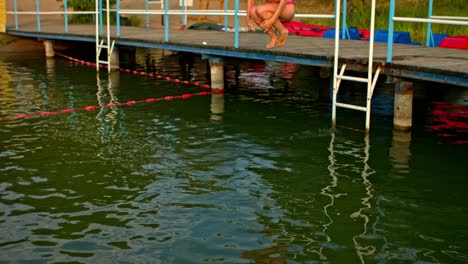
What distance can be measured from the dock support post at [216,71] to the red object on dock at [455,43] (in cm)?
484

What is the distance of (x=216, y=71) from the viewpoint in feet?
51.5

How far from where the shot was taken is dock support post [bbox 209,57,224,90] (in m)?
15.5

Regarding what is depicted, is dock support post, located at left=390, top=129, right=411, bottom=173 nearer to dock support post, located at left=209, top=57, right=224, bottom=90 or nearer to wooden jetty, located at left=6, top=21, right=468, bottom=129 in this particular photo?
wooden jetty, located at left=6, top=21, right=468, bottom=129

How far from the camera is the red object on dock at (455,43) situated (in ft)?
46.4

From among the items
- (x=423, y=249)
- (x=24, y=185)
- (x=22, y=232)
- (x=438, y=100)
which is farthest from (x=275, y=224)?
(x=438, y=100)

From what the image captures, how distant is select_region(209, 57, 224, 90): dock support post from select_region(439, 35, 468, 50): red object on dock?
484 cm

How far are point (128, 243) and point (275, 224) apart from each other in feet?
4.99

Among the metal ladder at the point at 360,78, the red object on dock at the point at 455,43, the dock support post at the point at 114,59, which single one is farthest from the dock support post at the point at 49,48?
the metal ladder at the point at 360,78

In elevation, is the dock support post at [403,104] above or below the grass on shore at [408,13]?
below

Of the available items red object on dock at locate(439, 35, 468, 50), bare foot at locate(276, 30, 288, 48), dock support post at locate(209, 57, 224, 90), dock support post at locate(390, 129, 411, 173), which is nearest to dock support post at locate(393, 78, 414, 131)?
dock support post at locate(390, 129, 411, 173)

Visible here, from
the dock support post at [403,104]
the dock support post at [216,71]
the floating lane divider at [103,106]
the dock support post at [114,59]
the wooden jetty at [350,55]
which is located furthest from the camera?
the dock support post at [114,59]

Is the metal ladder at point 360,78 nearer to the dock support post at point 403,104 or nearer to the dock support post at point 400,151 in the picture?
the dock support post at point 403,104

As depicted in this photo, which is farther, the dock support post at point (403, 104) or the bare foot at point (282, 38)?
the bare foot at point (282, 38)

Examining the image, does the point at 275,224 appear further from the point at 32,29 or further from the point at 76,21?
the point at 76,21
